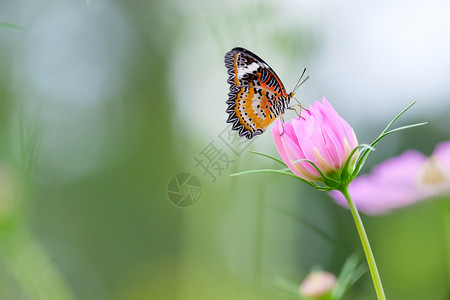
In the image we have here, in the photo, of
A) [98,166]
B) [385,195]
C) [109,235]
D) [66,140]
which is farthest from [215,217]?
[109,235]

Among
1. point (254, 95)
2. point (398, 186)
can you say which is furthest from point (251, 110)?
point (398, 186)

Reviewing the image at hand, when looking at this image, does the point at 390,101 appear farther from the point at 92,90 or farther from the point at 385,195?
the point at 92,90

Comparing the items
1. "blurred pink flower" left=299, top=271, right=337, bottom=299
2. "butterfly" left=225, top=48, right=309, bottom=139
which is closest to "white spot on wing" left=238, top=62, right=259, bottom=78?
"butterfly" left=225, top=48, right=309, bottom=139

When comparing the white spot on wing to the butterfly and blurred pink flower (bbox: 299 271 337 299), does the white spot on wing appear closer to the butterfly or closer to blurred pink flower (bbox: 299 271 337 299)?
the butterfly

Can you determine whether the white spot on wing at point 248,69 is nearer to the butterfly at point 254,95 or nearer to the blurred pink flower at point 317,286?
the butterfly at point 254,95

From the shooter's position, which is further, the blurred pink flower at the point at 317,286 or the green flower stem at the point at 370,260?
the blurred pink flower at the point at 317,286

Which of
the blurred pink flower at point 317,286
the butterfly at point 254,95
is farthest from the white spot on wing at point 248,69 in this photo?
the blurred pink flower at point 317,286
